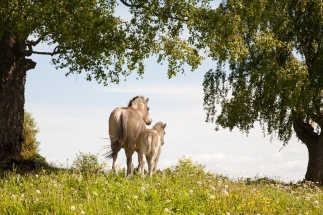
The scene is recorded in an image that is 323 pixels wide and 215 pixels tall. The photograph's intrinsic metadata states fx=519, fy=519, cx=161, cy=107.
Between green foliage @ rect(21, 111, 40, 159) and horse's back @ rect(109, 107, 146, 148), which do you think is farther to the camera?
green foliage @ rect(21, 111, 40, 159)

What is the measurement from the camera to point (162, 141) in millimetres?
17281

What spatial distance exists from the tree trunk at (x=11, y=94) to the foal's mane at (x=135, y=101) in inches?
203

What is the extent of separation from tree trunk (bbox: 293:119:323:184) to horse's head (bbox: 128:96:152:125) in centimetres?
1419

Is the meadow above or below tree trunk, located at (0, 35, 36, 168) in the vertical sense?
below

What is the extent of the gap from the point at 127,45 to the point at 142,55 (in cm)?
79

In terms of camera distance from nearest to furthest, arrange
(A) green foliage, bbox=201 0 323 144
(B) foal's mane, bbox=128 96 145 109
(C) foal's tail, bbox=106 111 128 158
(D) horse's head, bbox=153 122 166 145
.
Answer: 1. (C) foal's tail, bbox=106 111 128 158
2. (D) horse's head, bbox=153 122 166 145
3. (B) foal's mane, bbox=128 96 145 109
4. (A) green foliage, bbox=201 0 323 144

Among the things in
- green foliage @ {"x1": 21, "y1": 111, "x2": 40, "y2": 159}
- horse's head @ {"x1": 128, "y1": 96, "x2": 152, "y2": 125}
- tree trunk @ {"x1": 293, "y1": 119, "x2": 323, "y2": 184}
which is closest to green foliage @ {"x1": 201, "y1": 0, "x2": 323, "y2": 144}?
tree trunk @ {"x1": 293, "y1": 119, "x2": 323, "y2": 184}

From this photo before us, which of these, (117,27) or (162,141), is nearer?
(162,141)

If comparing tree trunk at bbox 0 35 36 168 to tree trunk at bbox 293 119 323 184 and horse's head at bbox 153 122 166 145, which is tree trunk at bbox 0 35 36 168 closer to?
horse's head at bbox 153 122 166 145

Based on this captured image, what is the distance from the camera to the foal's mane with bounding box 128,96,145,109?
17.3 meters

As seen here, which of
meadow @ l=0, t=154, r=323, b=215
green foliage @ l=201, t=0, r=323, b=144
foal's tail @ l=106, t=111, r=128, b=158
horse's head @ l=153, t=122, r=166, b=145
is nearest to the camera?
meadow @ l=0, t=154, r=323, b=215

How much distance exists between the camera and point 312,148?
29.5 meters

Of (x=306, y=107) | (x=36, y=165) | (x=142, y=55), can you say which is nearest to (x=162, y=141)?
(x=142, y=55)

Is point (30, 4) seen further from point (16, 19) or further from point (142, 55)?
point (142, 55)
